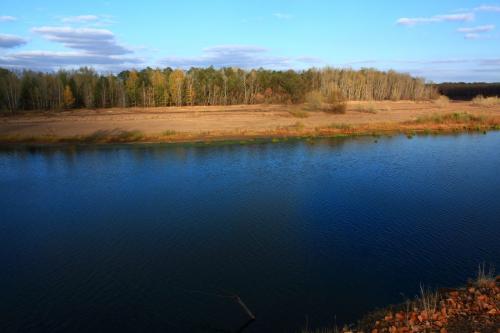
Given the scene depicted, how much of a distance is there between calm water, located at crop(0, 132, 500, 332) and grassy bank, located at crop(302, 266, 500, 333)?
49.6 inches

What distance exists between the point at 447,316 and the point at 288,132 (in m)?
36.9

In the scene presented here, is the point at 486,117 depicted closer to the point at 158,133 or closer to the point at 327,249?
the point at 158,133

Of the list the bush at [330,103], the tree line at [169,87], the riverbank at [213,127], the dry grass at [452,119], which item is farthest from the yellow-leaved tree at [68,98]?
the dry grass at [452,119]

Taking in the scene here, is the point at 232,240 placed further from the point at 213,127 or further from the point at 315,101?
the point at 315,101

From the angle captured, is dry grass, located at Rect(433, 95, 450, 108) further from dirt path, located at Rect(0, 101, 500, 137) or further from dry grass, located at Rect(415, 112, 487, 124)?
dirt path, located at Rect(0, 101, 500, 137)

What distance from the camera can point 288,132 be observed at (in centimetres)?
4428

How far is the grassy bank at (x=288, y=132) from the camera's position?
4156cm

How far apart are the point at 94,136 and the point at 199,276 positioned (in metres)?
34.3

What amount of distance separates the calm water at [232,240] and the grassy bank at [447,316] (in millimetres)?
1259

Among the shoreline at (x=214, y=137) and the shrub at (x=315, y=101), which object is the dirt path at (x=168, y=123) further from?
the shrub at (x=315, y=101)

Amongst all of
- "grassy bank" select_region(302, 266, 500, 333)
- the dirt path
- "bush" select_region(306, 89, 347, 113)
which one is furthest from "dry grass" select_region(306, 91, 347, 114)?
"grassy bank" select_region(302, 266, 500, 333)

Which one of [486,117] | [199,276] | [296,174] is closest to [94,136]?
[296,174]

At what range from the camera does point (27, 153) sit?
36.4 m

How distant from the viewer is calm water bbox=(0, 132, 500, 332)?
1070cm
